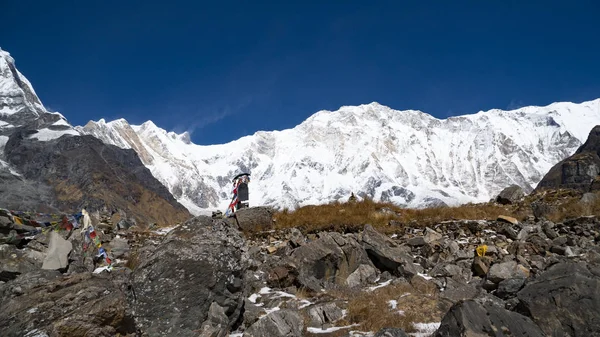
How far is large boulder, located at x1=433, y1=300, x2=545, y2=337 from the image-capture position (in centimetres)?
571

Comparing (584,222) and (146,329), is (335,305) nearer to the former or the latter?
(146,329)

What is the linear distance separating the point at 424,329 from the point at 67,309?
6.03 meters

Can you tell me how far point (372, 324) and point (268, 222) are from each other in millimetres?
11259

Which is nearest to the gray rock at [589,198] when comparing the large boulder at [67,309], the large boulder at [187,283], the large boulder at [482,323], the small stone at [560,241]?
the small stone at [560,241]

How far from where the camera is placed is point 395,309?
8523mm

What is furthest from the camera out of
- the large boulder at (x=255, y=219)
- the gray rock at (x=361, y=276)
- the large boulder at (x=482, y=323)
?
the large boulder at (x=255, y=219)

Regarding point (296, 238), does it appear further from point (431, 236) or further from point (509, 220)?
point (509, 220)

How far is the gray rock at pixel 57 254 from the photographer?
11945 millimetres

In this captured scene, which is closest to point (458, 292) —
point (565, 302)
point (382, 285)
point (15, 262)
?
point (382, 285)

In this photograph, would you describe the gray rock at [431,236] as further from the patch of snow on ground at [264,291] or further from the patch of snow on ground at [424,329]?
the patch of snow on ground at [424,329]

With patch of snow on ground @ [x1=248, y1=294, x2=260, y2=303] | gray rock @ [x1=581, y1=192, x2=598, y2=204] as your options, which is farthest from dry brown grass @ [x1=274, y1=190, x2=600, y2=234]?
patch of snow on ground @ [x1=248, y1=294, x2=260, y2=303]

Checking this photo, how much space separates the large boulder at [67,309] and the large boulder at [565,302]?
661cm

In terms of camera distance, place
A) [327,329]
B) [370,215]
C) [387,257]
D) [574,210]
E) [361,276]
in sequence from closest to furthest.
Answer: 1. [327,329]
2. [361,276]
3. [387,257]
4. [574,210]
5. [370,215]

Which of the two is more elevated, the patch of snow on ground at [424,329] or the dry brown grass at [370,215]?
the dry brown grass at [370,215]
